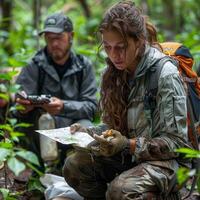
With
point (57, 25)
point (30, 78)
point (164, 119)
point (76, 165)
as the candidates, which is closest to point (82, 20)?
point (57, 25)

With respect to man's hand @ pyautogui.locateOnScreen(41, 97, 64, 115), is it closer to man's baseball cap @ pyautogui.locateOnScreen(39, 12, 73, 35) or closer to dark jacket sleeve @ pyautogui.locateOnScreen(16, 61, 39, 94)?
dark jacket sleeve @ pyautogui.locateOnScreen(16, 61, 39, 94)

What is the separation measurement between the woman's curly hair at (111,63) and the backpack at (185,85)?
0.18m

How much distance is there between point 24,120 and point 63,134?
1972 millimetres

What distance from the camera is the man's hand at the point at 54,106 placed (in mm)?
5391

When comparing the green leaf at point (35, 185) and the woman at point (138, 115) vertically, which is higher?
the woman at point (138, 115)

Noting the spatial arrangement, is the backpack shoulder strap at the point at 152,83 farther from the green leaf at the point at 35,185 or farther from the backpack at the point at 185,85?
the green leaf at the point at 35,185

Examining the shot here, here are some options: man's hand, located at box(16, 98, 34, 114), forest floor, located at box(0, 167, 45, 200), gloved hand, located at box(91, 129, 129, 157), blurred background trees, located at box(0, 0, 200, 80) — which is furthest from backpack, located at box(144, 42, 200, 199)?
blurred background trees, located at box(0, 0, 200, 80)

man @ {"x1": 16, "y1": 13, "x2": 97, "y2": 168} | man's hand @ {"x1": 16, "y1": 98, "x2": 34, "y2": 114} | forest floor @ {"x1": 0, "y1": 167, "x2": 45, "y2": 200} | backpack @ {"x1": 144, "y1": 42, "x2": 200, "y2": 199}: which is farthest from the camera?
man @ {"x1": 16, "y1": 13, "x2": 97, "y2": 168}

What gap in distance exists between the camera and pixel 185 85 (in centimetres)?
388

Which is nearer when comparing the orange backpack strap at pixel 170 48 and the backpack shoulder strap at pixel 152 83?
the backpack shoulder strap at pixel 152 83

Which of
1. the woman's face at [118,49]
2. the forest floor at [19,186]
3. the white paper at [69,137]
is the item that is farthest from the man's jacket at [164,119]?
the forest floor at [19,186]

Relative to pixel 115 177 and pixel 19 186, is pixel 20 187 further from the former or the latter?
pixel 115 177

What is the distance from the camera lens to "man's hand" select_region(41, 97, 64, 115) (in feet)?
17.7

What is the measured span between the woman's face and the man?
2.01 metres
